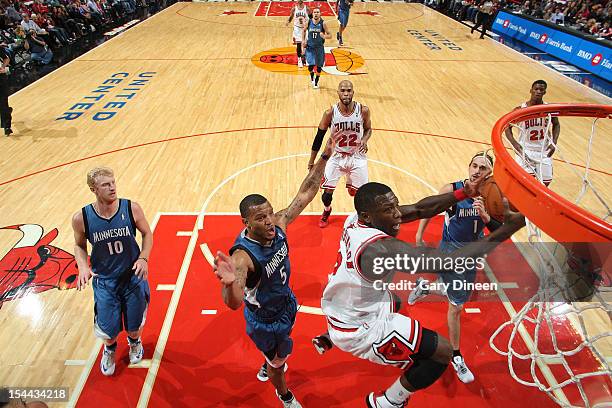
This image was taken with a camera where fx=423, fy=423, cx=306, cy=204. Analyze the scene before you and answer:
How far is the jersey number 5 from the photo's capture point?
18.8 feet

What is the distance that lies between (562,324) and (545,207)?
2.84m

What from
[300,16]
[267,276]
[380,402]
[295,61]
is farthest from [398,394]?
[295,61]

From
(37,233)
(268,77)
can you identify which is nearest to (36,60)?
(268,77)

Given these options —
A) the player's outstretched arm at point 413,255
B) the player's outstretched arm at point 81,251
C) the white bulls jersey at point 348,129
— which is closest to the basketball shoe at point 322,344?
the player's outstretched arm at point 413,255

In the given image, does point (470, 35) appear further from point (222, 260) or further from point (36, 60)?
point (222, 260)

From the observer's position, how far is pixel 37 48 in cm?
1360

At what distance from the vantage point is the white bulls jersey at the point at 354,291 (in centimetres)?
271

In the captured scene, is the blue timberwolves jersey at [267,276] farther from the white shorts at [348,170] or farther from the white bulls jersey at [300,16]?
the white bulls jersey at [300,16]

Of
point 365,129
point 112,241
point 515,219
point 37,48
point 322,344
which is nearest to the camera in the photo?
point 515,219

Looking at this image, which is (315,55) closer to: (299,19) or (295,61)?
(299,19)

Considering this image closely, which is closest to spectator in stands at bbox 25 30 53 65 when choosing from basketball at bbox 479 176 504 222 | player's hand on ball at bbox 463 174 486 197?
player's hand on ball at bbox 463 174 486 197

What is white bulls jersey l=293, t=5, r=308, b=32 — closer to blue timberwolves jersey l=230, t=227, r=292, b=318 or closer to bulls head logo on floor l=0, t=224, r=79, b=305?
bulls head logo on floor l=0, t=224, r=79, b=305

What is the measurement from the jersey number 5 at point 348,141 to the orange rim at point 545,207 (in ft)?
9.12

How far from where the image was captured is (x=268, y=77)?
12812 millimetres
